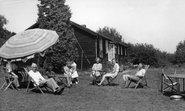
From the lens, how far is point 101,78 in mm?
12688

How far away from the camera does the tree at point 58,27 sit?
19812 mm

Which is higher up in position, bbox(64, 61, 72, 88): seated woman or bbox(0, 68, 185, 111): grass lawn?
bbox(64, 61, 72, 88): seated woman

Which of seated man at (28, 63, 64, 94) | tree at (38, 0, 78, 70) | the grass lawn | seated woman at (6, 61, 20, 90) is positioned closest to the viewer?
the grass lawn

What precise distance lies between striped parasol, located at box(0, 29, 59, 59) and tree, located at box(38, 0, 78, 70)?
928 centimetres

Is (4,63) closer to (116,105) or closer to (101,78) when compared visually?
(101,78)

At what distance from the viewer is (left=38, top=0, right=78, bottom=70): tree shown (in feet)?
65.0

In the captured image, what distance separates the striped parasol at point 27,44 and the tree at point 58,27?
9281 mm

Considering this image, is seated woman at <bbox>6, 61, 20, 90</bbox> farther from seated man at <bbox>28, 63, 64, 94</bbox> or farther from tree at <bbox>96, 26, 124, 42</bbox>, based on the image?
tree at <bbox>96, 26, 124, 42</bbox>

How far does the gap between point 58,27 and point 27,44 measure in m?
10.2

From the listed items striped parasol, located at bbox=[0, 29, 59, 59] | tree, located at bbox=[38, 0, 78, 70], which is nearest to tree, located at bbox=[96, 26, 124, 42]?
tree, located at bbox=[38, 0, 78, 70]

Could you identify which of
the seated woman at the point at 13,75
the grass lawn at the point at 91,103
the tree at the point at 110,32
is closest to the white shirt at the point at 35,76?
the grass lawn at the point at 91,103

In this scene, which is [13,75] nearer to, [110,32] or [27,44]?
[27,44]

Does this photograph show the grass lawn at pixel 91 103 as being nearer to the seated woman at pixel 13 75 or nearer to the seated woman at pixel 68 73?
the seated woman at pixel 13 75

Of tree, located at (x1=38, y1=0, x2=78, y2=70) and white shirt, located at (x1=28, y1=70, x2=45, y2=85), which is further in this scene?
tree, located at (x1=38, y1=0, x2=78, y2=70)
